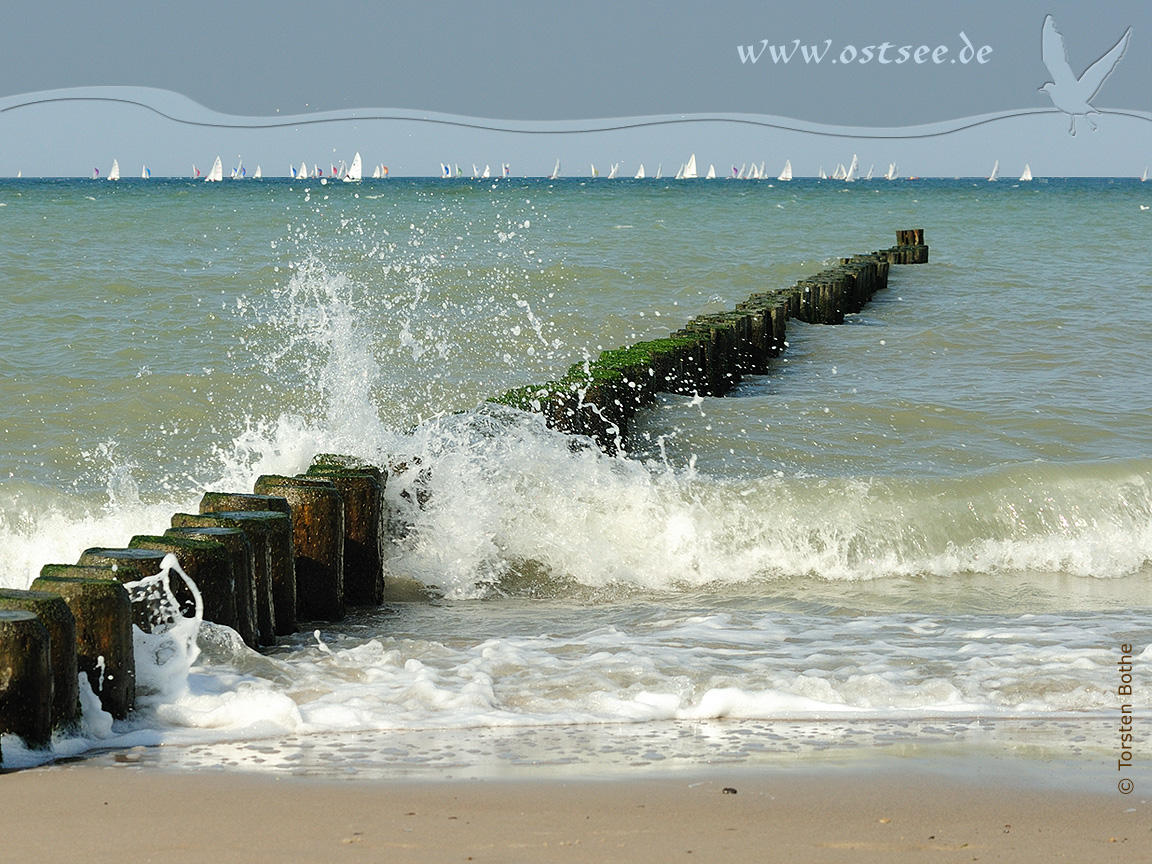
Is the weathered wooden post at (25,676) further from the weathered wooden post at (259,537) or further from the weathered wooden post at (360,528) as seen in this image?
the weathered wooden post at (360,528)

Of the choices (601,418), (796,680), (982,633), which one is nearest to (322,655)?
(796,680)

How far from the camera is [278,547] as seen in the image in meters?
5.00

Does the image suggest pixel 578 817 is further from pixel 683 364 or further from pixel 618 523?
pixel 683 364

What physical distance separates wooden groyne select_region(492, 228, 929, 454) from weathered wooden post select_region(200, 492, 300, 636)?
261 cm

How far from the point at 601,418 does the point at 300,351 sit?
16.6 ft

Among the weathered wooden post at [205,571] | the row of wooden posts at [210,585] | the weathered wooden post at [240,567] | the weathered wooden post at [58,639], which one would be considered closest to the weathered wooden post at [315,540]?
the row of wooden posts at [210,585]

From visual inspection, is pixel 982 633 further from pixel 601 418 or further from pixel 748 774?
pixel 601 418

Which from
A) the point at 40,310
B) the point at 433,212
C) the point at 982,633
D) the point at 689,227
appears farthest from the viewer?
the point at 433,212

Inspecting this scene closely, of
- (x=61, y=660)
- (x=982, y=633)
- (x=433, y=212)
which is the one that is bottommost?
(x=982, y=633)

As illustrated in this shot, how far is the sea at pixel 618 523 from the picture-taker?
3906 mm

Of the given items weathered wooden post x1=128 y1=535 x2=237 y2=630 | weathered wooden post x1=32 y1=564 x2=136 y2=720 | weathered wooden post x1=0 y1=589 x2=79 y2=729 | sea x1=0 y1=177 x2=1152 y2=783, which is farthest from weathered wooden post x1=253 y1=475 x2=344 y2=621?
weathered wooden post x1=0 y1=589 x2=79 y2=729

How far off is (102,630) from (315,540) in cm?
166

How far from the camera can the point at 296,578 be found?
5344 mm

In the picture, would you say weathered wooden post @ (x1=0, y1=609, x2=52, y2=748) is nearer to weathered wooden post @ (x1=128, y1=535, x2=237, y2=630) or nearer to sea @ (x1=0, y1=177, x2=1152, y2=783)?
sea @ (x1=0, y1=177, x2=1152, y2=783)
